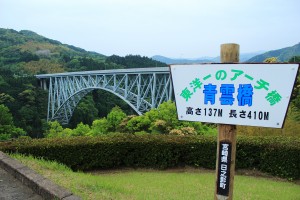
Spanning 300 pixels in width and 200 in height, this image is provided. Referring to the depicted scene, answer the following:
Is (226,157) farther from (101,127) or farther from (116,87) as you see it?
(116,87)

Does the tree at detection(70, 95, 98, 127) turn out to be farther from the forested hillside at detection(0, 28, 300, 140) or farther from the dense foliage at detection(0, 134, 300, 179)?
the dense foliage at detection(0, 134, 300, 179)

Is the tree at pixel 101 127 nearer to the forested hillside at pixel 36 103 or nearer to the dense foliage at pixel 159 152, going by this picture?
the dense foliage at pixel 159 152

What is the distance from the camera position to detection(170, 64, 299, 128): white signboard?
2232mm

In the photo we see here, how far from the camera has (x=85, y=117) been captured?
46156 millimetres

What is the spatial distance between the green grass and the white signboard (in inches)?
70.3

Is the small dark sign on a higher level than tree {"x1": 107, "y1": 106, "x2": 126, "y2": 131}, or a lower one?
higher

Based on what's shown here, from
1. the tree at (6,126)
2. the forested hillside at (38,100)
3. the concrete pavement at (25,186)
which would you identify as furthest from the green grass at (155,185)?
the forested hillside at (38,100)

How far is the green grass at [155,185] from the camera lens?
13.9ft

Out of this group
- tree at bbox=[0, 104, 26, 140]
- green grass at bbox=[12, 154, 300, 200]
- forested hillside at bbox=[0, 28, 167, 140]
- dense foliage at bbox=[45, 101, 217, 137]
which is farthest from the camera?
forested hillside at bbox=[0, 28, 167, 140]

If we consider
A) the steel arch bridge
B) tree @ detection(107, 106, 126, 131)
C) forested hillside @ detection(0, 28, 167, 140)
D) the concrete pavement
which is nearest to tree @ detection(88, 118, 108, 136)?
tree @ detection(107, 106, 126, 131)

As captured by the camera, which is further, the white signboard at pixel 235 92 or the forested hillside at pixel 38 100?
the forested hillside at pixel 38 100

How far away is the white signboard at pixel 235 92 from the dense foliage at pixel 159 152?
5.35 m

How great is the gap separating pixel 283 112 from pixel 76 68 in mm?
62854

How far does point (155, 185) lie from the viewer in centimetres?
593
